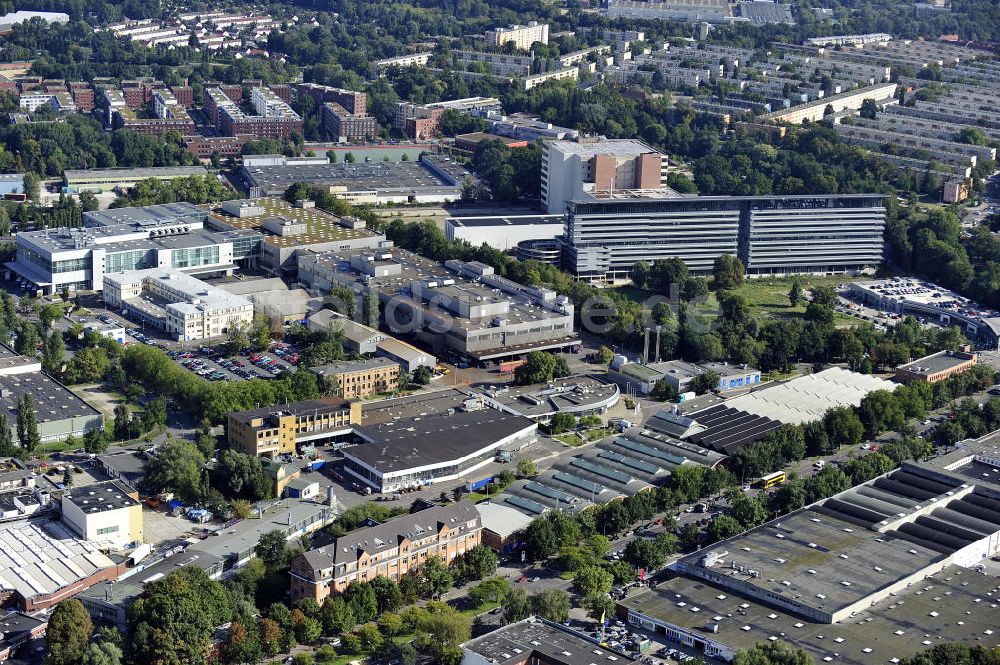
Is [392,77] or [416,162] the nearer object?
[416,162]

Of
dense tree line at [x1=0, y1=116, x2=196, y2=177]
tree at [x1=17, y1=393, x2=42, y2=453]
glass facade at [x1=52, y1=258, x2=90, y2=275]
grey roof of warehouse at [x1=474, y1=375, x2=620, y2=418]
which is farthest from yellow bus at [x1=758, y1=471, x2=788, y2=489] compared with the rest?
dense tree line at [x1=0, y1=116, x2=196, y2=177]

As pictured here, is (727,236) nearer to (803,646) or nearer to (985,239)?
(985,239)

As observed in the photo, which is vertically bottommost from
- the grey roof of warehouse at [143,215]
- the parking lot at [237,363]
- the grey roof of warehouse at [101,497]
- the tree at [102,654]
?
the parking lot at [237,363]

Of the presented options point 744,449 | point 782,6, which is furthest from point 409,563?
point 782,6

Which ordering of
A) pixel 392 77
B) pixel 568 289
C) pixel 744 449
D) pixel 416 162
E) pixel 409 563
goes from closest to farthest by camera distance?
pixel 409 563 → pixel 744 449 → pixel 568 289 → pixel 416 162 → pixel 392 77

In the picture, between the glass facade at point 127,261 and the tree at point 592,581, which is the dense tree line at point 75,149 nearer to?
the glass facade at point 127,261

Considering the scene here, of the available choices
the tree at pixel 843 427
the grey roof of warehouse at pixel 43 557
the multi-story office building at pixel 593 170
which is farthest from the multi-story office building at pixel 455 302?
the grey roof of warehouse at pixel 43 557

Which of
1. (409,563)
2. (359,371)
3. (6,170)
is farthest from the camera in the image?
(6,170)

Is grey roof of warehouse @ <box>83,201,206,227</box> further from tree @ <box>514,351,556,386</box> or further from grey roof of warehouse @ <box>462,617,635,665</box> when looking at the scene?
grey roof of warehouse @ <box>462,617,635,665</box>
